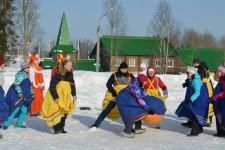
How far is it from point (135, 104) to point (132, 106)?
0.08 meters

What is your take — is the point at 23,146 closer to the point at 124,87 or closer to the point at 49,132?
the point at 49,132

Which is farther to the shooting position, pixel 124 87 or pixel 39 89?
pixel 39 89

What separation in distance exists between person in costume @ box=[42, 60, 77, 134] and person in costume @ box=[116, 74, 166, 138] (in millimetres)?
1170

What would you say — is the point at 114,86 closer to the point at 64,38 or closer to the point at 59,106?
the point at 59,106

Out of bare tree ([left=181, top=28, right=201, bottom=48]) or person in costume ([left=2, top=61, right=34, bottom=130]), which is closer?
person in costume ([left=2, top=61, right=34, bottom=130])

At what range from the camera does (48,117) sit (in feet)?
28.0

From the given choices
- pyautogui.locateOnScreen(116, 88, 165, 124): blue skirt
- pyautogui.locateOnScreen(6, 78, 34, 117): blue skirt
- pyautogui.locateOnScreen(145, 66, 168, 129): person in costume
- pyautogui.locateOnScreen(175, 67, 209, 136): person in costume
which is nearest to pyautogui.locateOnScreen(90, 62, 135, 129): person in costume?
pyautogui.locateOnScreen(145, 66, 168, 129): person in costume

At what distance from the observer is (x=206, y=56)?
5197cm

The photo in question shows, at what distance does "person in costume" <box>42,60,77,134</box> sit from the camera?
8.50m

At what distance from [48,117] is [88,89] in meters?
10.3

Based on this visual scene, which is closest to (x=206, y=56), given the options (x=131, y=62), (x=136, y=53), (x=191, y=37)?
(x=136, y=53)

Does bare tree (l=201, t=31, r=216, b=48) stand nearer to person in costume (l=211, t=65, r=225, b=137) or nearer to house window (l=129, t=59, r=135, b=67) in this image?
house window (l=129, t=59, r=135, b=67)

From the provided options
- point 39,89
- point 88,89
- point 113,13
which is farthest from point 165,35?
point 39,89

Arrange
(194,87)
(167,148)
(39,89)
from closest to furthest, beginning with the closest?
(167,148), (194,87), (39,89)
